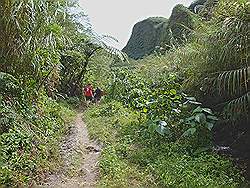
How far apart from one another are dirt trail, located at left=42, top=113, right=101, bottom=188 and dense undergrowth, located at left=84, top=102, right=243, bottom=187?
0.16 metres

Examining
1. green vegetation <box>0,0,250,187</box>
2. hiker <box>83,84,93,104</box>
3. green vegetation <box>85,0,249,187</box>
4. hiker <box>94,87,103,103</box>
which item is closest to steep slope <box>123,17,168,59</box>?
hiker <box>94,87,103,103</box>

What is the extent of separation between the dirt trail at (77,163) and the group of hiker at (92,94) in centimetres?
487

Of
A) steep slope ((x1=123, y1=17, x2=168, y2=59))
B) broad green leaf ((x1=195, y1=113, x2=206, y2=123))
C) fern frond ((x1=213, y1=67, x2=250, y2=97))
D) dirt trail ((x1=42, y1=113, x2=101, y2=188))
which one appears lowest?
steep slope ((x1=123, y1=17, x2=168, y2=59))

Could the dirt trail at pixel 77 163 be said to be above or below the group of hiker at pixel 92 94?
above

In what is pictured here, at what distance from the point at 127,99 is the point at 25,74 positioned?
3.57 metres

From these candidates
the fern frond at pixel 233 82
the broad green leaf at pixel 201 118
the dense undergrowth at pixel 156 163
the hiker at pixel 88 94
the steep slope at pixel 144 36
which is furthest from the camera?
the steep slope at pixel 144 36

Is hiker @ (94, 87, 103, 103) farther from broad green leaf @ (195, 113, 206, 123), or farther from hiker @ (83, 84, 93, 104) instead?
broad green leaf @ (195, 113, 206, 123)

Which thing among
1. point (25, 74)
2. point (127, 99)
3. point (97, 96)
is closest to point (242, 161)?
point (25, 74)

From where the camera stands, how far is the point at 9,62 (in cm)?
557

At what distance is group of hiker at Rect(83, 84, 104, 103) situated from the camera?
11.8m

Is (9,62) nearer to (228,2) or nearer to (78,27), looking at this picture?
(228,2)

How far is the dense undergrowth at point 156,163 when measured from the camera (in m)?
4.41

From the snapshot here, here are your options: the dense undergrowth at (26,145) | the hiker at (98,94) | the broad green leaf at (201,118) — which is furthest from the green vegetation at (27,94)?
the hiker at (98,94)

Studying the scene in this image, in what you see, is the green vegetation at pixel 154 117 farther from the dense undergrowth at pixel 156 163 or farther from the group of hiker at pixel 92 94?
the group of hiker at pixel 92 94
